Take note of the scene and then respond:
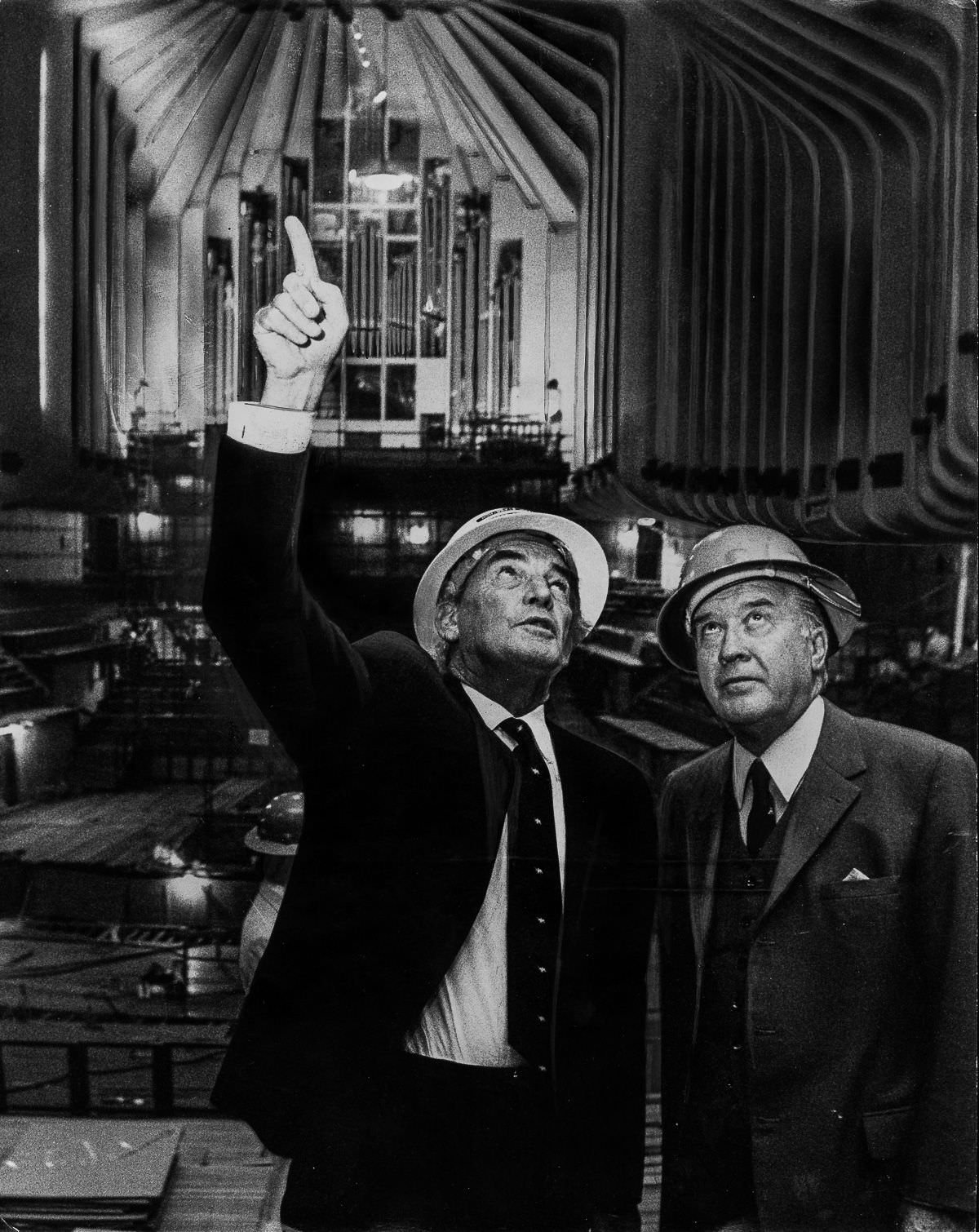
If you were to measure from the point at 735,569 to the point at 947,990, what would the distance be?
878 mm

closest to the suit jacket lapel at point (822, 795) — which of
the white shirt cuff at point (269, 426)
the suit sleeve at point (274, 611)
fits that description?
the suit sleeve at point (274, 611)

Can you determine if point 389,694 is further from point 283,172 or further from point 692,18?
point 692,18

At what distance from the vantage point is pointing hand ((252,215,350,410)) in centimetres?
197

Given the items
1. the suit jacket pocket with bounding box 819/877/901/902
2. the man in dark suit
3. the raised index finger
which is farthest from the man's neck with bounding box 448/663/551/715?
the raised index finger

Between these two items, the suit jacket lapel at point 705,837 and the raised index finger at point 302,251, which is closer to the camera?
the raised index finger at point 302,251

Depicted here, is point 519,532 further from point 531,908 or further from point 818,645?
point 531,908

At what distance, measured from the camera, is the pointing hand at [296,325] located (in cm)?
197

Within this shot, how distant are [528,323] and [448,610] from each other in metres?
0.53

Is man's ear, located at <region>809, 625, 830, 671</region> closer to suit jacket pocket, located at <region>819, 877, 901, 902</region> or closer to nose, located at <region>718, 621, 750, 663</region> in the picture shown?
nose, located at <region>718, 621, 750, 663</region>

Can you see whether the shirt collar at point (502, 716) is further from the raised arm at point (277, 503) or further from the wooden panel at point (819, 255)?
the wooden panel at point (819, 255)

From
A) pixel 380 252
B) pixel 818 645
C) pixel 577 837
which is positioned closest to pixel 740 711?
pixel 818 645

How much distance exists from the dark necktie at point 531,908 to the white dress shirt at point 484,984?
1 cm

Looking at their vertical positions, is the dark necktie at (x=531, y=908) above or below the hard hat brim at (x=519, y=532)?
below

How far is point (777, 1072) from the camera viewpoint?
6.78 feet
